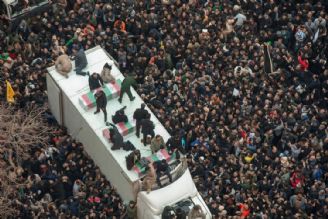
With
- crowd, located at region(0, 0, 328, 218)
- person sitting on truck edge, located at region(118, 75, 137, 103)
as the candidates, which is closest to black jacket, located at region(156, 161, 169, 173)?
crowd, located at region(0, 0, 328, 218)

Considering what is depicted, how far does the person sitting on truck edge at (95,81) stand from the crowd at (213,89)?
7.58 ft

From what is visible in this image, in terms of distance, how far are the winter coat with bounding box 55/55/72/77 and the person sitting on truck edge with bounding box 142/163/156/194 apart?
6.20 metres

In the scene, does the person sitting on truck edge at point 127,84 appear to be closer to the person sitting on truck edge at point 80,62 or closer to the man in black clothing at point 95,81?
the man in black clothing at point 95,81

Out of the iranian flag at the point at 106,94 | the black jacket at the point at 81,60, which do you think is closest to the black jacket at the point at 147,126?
the iranian flag at the point at 106,94

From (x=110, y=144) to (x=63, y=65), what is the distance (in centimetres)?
429

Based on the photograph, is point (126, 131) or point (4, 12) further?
point (4, 12)

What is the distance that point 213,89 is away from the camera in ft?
174

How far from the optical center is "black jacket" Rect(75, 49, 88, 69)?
52.1 m

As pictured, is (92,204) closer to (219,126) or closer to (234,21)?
(219,126)

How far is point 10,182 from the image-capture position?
49250 mm

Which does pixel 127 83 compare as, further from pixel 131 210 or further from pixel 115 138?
pixel 131 210

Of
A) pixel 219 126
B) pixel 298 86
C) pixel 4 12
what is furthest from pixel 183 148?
pixel 4 12

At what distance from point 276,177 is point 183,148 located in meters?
4.04

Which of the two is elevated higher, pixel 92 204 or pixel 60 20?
pixel 60 20
